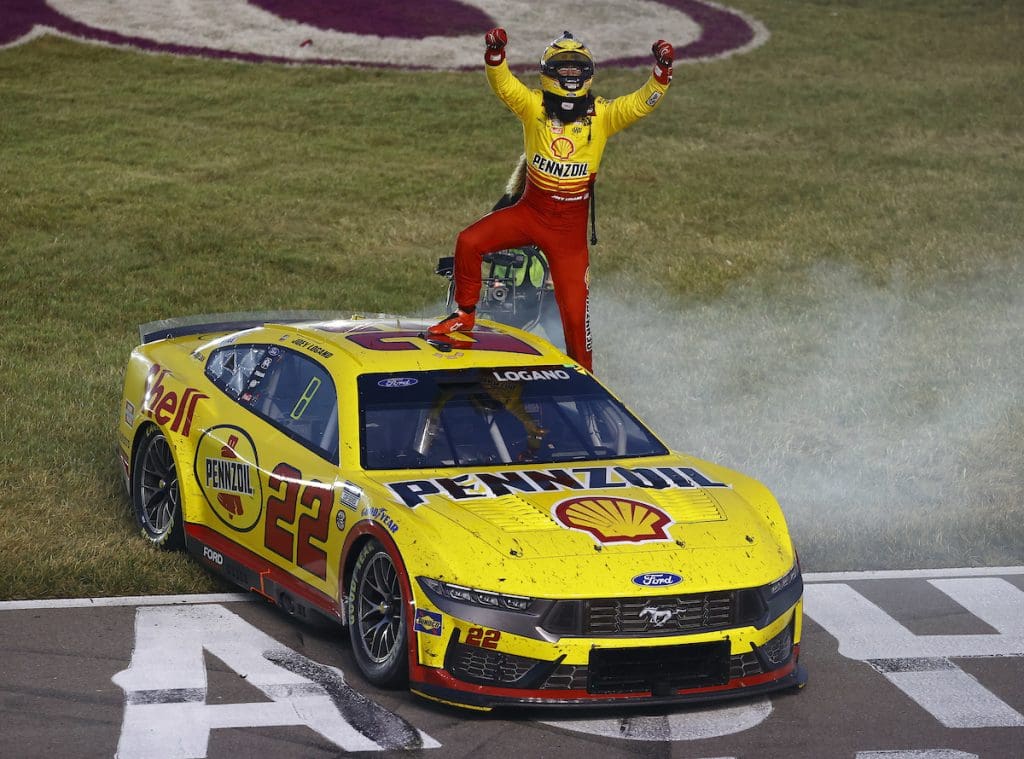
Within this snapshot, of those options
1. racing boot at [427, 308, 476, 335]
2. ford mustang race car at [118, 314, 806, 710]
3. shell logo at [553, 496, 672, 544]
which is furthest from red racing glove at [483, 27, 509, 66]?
shell logo at [553, 496, 672, 544]

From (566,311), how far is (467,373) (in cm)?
257

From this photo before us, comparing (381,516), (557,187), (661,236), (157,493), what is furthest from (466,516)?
(661,236)

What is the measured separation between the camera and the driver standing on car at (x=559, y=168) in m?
9.49

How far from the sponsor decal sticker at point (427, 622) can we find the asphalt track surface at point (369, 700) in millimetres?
Result: 350

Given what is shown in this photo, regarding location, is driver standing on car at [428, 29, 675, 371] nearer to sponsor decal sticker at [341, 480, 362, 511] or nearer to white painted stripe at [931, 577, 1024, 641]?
white painted stripe at [931, 577, 1024, 641]

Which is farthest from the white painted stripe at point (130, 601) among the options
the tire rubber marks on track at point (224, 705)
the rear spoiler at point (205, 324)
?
the rear spoiler at point (205, 324)

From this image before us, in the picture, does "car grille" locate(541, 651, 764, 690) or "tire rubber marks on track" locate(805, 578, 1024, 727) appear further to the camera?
"tire rubber marks on track" locate(805, 578, 1024, 727)

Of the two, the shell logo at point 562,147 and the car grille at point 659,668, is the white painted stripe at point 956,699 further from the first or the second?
the shell logo at point 562,147

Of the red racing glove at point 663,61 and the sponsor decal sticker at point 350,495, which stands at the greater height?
the red racing glove at point 663,61

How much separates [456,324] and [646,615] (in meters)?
2.94

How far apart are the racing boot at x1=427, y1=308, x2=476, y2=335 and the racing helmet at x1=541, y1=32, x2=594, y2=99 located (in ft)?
4.71

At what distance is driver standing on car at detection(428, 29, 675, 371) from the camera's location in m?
9.49

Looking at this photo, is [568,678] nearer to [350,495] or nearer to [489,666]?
[489,666]

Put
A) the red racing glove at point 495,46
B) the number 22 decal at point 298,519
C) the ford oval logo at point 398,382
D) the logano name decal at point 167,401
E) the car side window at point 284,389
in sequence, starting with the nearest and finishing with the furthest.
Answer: the number 22 decal at point 298,519 < the car side window at point 284,389 < the ford oval logo at point 398,382 < the logano name decal at point 167,401 < the red racing glove at point 495,46
